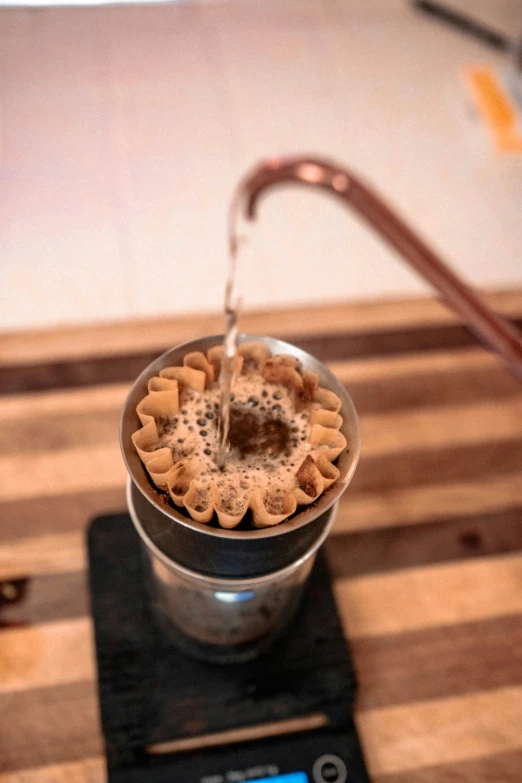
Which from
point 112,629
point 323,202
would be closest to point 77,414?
point 112,629

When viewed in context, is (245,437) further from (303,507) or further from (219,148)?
(219,148)

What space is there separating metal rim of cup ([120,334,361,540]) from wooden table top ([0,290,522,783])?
29 centimetres

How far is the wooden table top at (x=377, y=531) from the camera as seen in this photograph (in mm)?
711

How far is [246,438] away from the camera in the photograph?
596 mm

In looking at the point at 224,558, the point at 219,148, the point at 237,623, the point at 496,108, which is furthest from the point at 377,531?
the point at 496,108

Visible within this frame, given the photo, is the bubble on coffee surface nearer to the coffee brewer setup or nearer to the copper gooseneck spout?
the coffee brewer setup

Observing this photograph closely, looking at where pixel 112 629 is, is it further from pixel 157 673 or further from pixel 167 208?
pixel 167 208

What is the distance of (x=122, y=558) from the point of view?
77 centimetres

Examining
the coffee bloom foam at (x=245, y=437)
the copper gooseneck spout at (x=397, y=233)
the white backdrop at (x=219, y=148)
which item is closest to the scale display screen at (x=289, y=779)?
the coffee bloom foam at (x=245, y=437)

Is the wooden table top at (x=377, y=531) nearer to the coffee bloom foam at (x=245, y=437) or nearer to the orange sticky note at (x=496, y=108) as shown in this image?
the coffee bloom foam at (x=245, y=437)

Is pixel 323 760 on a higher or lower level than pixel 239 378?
lower

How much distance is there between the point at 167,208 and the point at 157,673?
0.77 metres

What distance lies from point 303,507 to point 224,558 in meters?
0.07

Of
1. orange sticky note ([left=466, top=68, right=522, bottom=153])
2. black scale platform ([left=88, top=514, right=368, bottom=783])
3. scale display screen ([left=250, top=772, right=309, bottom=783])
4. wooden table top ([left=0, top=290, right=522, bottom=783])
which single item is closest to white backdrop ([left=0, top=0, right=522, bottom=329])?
orange sticky note ([left=466, top=68, right=522, bottom=153])
